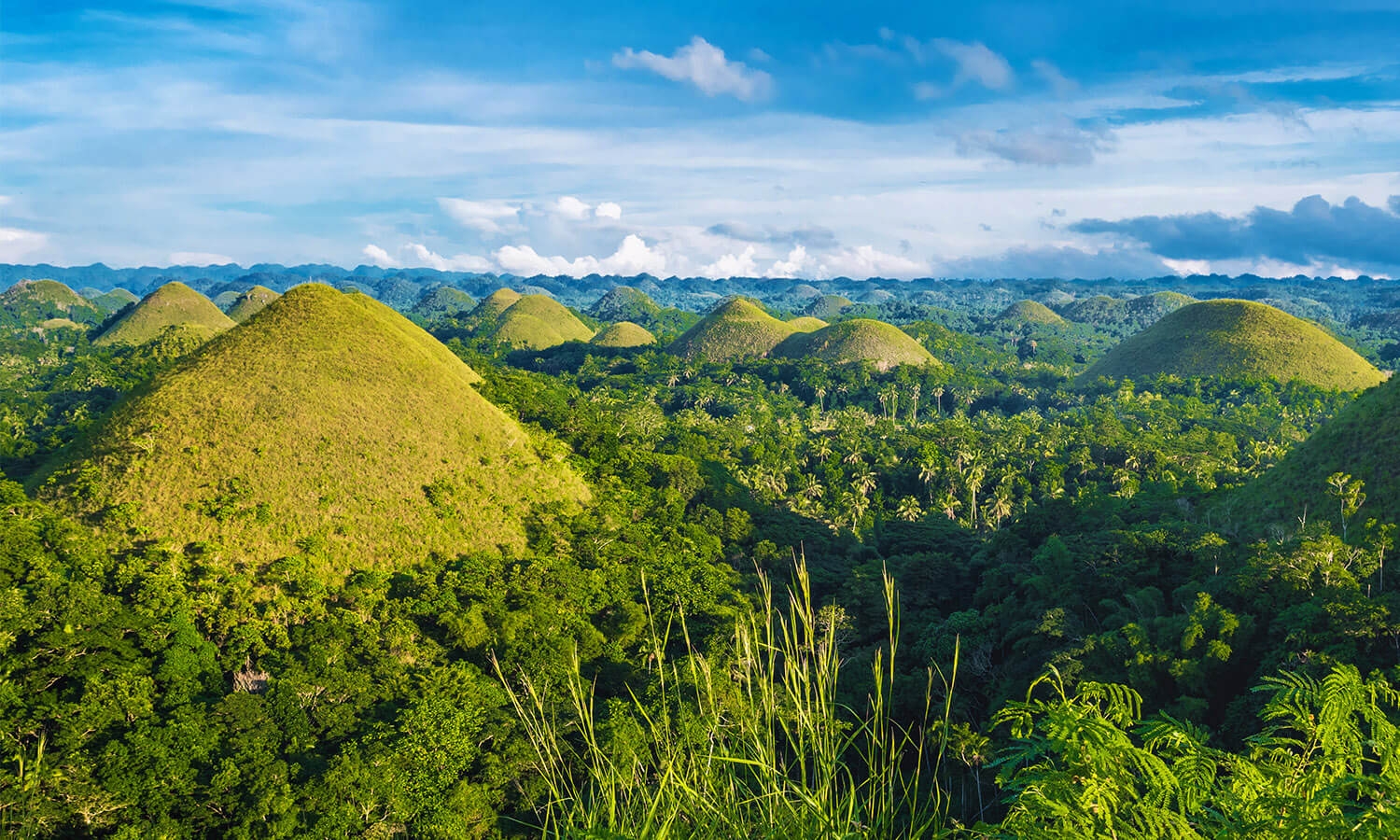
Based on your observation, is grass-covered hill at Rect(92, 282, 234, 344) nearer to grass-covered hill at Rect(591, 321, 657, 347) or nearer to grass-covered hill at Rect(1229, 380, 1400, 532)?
grass-covered hill at Rect(591, 321, 657, 347)

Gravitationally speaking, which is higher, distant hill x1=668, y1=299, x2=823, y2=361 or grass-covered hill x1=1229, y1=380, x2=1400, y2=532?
distant hill x1=668, y1=299, x2=823, y2=361

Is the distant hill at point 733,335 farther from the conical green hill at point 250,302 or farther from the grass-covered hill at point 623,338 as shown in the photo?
the conical green hill at point 250,302

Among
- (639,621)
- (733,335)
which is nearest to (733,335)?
(733,335)

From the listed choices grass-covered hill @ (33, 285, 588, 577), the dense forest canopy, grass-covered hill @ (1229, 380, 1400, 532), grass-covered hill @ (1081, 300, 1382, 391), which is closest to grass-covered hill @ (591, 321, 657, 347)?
grass-covered hill @ (1081, 300, 1382, 391)

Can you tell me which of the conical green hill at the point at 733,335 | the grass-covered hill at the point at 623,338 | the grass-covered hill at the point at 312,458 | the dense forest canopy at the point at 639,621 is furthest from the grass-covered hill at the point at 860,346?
the grass-covered hill at the point at 312,458

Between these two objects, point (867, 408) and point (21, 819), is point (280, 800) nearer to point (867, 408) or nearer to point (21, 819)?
point (21, 819)

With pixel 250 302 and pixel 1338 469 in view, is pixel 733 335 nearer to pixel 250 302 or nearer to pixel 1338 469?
pixel 250 302
